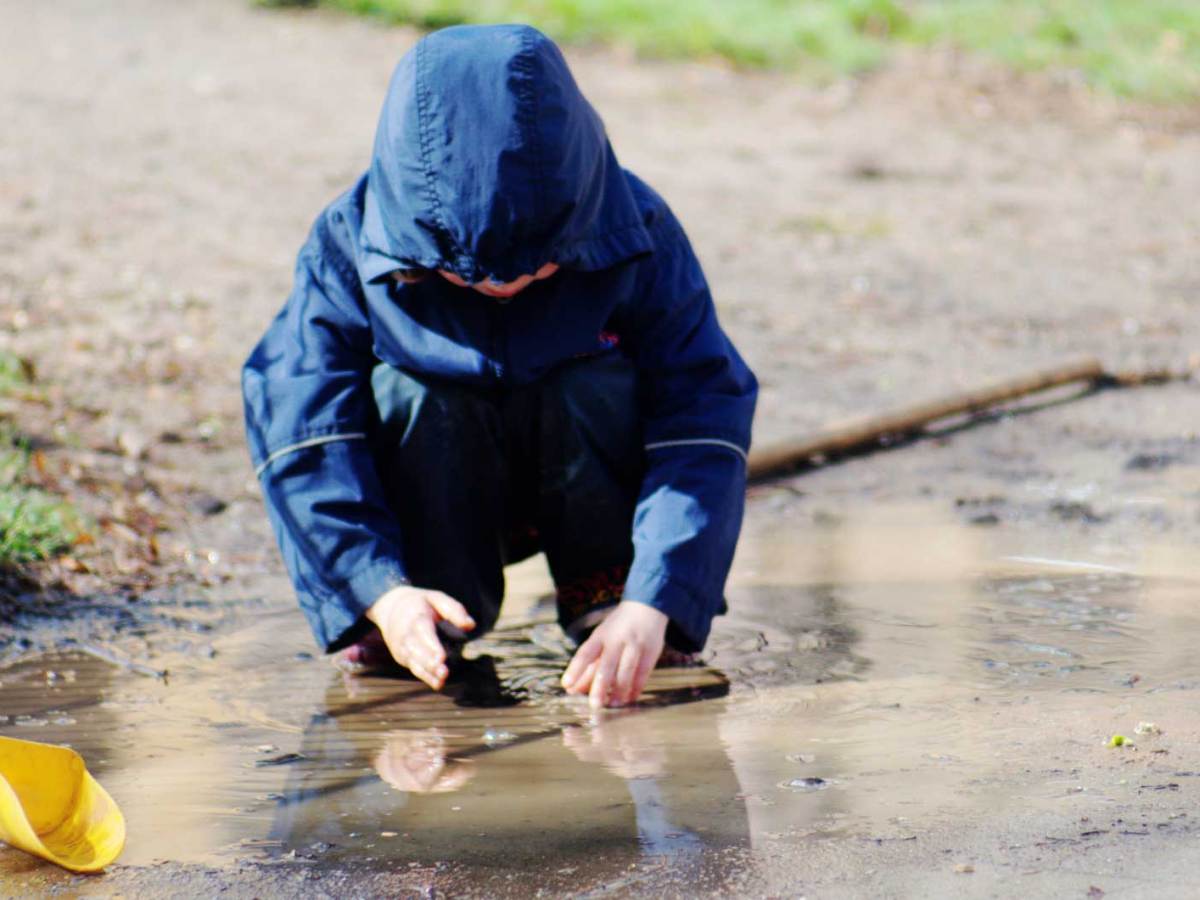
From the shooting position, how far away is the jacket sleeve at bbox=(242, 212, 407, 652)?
95.3 inches

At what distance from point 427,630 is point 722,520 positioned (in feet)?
1.52

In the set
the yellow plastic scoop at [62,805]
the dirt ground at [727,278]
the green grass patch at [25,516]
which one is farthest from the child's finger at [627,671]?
the green grass patch at [25,516]

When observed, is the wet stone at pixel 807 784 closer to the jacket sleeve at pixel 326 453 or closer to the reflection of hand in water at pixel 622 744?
the reflection of hand in water at pixel 622 744

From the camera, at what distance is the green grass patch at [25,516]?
3.03 meters

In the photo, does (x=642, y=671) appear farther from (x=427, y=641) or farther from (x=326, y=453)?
(x=326, y=453)

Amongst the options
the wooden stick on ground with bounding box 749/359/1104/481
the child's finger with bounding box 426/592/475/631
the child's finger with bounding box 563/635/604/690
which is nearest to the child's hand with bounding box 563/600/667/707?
the child's finger with bounding box 563/635/604/690

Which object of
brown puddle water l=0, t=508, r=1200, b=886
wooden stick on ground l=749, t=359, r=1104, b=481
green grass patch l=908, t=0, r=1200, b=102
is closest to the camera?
brown puddle water l=0, t=508, r=1200, b=886

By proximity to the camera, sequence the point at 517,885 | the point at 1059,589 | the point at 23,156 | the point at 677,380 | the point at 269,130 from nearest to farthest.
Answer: the point at 517,885
the point at 677,380
the point at 1059,589
the point at 23,156
the point at 269,130

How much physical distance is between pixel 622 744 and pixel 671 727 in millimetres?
100

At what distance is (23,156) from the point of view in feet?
20.4

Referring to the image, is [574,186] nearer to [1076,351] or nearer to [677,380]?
[677,380]

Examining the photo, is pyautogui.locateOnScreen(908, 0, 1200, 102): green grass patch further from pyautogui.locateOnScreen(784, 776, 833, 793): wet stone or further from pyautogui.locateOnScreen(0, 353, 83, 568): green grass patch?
pyautogui.locateOnScreen(784, 776, 833, 793): wet stone

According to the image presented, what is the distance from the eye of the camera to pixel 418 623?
7.61 feet

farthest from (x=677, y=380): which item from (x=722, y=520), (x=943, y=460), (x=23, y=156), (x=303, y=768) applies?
(x=23, y=156)
